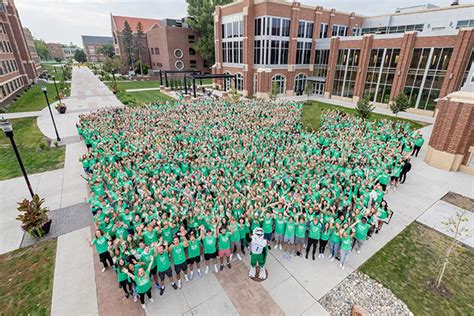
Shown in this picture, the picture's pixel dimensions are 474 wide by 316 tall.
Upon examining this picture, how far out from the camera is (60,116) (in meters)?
25.9

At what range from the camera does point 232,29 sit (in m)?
37.8

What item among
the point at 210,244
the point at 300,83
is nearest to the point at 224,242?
the point at 210,244

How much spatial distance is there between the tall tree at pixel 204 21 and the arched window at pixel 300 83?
2307 cm

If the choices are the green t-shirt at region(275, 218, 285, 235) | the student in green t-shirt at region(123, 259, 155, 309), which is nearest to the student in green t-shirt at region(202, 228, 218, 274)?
the student in green t-shirt at region(123, 259, 155, 309)

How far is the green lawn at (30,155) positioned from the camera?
14.4m

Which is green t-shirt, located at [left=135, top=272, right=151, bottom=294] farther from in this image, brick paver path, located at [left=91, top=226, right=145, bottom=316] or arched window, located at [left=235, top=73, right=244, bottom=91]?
arched window, located at [left=235, top=73, right=244, bottom=91]

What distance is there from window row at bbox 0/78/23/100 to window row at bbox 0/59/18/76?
1.52 m

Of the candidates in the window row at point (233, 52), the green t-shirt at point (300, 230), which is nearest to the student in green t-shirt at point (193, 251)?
the green t-shirt at point (300, 230)

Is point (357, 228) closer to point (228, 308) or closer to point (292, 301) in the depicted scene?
point (292, 301)

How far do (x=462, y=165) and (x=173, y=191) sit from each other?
1655 cm

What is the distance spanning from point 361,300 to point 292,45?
35708 mm

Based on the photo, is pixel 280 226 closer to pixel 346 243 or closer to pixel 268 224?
pixel 268 224

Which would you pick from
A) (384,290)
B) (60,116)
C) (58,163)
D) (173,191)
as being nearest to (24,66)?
(60,116)

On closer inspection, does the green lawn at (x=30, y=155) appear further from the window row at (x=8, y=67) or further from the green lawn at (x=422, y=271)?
the window row at (x=8, y=67)
